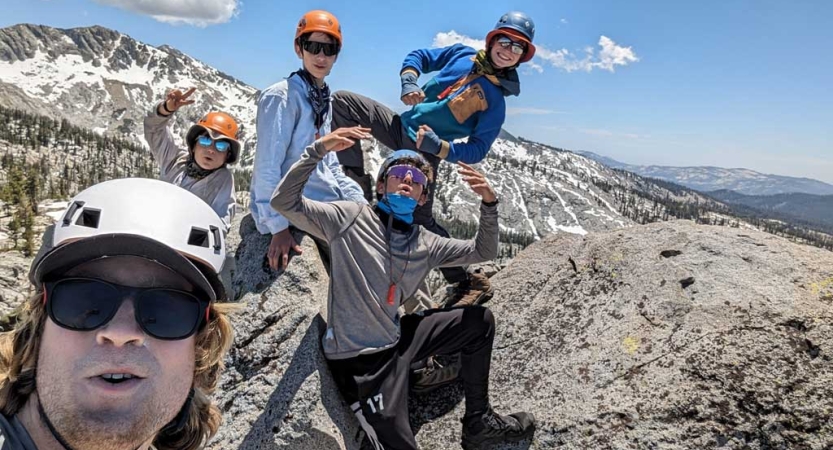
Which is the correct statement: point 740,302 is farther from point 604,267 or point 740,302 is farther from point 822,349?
point 604,267

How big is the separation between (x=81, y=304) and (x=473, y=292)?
20.0 ft

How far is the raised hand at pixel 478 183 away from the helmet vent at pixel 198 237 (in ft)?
10.5

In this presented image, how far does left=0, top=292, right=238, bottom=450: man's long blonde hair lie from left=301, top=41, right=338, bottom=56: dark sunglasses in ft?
14.5

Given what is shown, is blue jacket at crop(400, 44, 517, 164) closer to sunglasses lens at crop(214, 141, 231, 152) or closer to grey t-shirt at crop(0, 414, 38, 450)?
sunglasses lens at crop(214, 141, 231, 152)

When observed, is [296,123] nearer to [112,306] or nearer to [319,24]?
[319,24]

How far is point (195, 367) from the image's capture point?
2996 millimetres

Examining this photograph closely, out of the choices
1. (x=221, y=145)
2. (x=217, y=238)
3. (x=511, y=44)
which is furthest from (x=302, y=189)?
(x=511, y=44)

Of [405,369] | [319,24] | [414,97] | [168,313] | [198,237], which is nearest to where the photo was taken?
[168,313]

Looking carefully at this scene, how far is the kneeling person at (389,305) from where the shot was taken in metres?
4.91

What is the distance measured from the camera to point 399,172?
5.43 metres

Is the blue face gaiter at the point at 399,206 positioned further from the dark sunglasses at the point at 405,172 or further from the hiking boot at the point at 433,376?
the hiking boot at the point at 433,376

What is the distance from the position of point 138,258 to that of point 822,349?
6.18 metres

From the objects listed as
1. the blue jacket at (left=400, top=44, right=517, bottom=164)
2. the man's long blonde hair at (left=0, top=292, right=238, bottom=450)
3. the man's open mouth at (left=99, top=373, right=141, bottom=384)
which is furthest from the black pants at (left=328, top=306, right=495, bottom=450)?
the man's open mouth at (left=99, top=373, right=141, bottom=384)

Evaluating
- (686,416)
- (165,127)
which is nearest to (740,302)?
(686,416)
